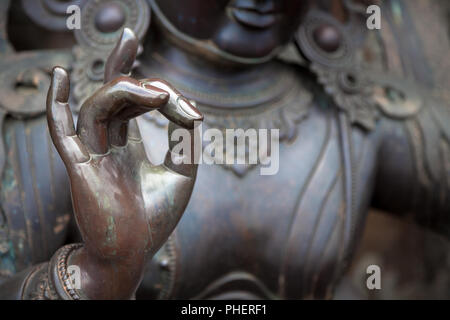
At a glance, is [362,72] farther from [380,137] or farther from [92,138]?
[92,138]

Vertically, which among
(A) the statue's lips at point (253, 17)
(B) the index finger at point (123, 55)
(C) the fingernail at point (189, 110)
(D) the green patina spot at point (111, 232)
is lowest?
(D) the green patina spot at point (111, 232)

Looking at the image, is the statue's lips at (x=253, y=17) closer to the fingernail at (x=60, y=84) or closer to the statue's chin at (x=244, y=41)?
the statue's chin at (x=244, y=41)

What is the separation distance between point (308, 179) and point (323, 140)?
11 cm

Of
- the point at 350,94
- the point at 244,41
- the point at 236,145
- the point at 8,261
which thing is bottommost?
the point at 8,261

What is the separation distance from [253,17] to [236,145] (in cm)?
29

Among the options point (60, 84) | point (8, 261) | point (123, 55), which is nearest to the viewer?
point (60, 84)

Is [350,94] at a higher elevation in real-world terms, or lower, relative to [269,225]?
higher

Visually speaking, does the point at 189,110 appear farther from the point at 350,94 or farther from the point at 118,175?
the point at 350,94

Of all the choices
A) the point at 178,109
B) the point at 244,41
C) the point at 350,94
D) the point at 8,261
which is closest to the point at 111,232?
the point at 178,109

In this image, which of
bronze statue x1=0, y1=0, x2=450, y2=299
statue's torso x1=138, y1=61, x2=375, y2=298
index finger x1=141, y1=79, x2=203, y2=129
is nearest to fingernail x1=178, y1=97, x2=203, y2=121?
index finger x1=141, y1=79, x2=203, y2=129

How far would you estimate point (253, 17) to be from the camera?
1.32 meters

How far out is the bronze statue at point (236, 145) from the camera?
1.30 m

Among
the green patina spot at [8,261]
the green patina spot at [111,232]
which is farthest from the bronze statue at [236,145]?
the green patina spot at [111,232]

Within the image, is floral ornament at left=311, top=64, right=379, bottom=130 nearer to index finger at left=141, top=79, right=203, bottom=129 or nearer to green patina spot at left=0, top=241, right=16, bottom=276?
index finger at left=141, top=79, right=203, bottom=129
